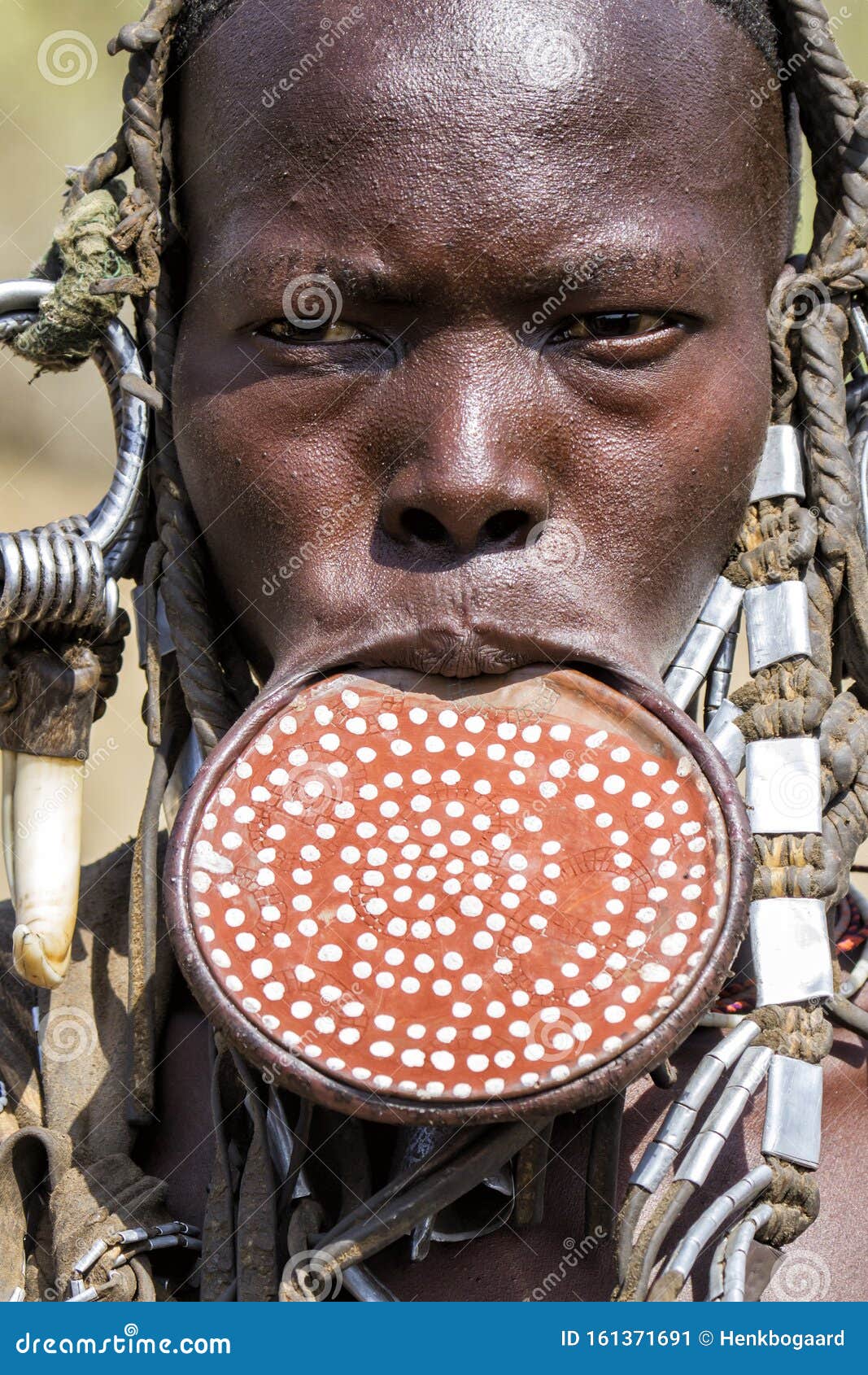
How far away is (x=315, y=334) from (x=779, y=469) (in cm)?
50

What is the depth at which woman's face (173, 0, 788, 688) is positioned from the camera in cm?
154

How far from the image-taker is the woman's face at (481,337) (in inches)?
60.8

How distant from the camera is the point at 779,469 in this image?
1.75m

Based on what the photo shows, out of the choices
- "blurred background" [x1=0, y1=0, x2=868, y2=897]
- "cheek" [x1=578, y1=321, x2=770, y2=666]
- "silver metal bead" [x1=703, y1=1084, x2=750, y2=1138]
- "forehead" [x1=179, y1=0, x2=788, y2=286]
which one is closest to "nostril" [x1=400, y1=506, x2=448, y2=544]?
"cheek" [x1=578, y1=321, x2=770, y2=666]

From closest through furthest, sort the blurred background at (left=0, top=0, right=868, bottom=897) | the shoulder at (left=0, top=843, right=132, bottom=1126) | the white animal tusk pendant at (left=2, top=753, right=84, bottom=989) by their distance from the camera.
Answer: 1. the white animal tusk pendant at (left=2, top=753, right=84, bottom=989)
2. the shoulder at (left=0, top=843, right=132, bottom=1126)
3. the blurred background at (left=0, top=0, right=868, bottom=897)

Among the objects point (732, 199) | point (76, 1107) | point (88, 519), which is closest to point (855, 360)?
point (732, 199)

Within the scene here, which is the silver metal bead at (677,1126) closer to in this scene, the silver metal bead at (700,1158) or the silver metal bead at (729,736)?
the silver metal bead at (700,1158)

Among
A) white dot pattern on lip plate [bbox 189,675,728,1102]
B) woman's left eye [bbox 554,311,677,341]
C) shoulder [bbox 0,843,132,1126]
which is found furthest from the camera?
shoulder [bbox 0,843,132,1126]

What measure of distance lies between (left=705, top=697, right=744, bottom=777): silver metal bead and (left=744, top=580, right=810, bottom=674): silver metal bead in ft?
0.18

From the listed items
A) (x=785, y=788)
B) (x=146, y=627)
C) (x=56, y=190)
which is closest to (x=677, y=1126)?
(x=785, y=788)

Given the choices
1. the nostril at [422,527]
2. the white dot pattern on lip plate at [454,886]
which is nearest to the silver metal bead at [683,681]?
the white dot pattern on lip plate at [454,886]

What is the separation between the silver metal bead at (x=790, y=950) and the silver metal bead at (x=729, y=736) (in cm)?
15

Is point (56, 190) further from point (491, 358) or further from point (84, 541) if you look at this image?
point (491, 358)

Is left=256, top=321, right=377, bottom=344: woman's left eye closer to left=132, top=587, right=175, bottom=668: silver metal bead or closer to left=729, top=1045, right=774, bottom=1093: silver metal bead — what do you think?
left=132, top=587, right=175, bottom=668: silver metal bead
